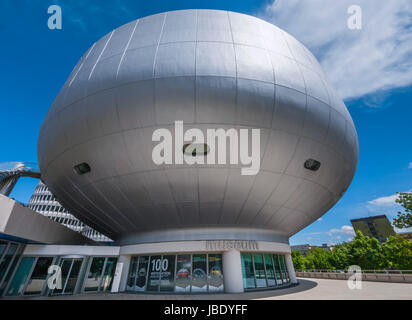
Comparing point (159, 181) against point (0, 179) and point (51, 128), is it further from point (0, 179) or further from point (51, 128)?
point (0, 179)

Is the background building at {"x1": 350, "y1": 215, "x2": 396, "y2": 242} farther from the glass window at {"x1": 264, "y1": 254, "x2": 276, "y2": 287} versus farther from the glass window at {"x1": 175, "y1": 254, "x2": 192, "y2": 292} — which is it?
the glass window at {"x1": 175, "y1": 254, "x2": 192, "y2": 292}

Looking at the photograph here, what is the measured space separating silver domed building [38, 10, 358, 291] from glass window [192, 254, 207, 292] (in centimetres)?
26

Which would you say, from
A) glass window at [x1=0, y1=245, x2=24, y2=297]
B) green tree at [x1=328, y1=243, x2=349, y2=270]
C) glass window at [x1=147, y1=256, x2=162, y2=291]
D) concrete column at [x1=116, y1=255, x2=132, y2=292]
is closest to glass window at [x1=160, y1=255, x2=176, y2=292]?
glass window at [x1=147, y1=256, x2=162, y2=291]

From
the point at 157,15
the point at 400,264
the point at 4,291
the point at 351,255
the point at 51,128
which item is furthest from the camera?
the point at 351,255

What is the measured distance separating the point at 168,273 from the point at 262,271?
18.0ft

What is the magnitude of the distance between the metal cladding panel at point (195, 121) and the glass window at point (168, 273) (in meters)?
1.64

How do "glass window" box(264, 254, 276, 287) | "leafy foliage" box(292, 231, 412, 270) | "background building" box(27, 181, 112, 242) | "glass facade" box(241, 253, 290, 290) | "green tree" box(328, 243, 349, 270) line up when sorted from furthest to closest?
1. "background building" box(27, 181, 112, 242)
2. "green tree" box(328, 243, 349, 270)
3. "leafy foliage" box(292, 231, 412, 270)
4. "glass window" box(264, 254, 276, 287)
5. "glass facade" box(241, 253, 290, 290)

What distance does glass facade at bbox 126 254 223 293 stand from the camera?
11570mm

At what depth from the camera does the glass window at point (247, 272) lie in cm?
1210

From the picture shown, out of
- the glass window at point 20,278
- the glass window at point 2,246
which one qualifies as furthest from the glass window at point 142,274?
the glass window at point 2,246

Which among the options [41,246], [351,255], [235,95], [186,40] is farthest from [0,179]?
[351,255]

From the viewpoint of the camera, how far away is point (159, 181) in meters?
10.7

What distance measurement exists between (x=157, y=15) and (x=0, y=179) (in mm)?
22544

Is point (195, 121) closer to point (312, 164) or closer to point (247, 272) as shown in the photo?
point (312, 164)
